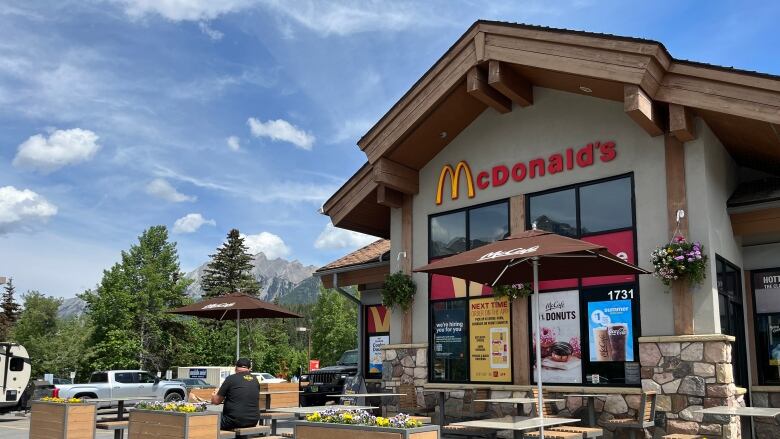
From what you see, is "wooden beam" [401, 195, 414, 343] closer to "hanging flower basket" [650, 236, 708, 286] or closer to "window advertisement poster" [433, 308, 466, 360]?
"window advertisement poster" [433, 308, 466, 360]

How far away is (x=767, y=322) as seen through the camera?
36.2 feet

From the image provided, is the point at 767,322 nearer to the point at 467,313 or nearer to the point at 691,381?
the point at 691,381

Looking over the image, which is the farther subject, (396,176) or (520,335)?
(396,176)

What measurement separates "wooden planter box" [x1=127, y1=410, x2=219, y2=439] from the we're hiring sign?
21.2ft

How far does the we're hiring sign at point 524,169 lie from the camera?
1102cm

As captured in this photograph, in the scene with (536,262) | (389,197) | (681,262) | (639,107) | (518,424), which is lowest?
(518,424)

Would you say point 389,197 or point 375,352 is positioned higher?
point 389,197

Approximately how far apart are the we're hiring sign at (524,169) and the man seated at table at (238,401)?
18.4 ft

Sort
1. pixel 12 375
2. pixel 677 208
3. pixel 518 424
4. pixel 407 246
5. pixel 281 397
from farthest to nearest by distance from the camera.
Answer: pixel 12 375, pixel 407 246, pixel 281 397, pixel 677 208, pixel 518 424

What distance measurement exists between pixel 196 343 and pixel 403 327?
3832 centimetres

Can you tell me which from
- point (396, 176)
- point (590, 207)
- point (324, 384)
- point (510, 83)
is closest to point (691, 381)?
point (590, 207)

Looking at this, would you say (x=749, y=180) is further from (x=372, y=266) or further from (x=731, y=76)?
(x=372, y=266)

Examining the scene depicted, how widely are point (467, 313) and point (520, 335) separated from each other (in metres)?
1.20

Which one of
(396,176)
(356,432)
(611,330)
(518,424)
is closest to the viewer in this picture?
(356,432)
